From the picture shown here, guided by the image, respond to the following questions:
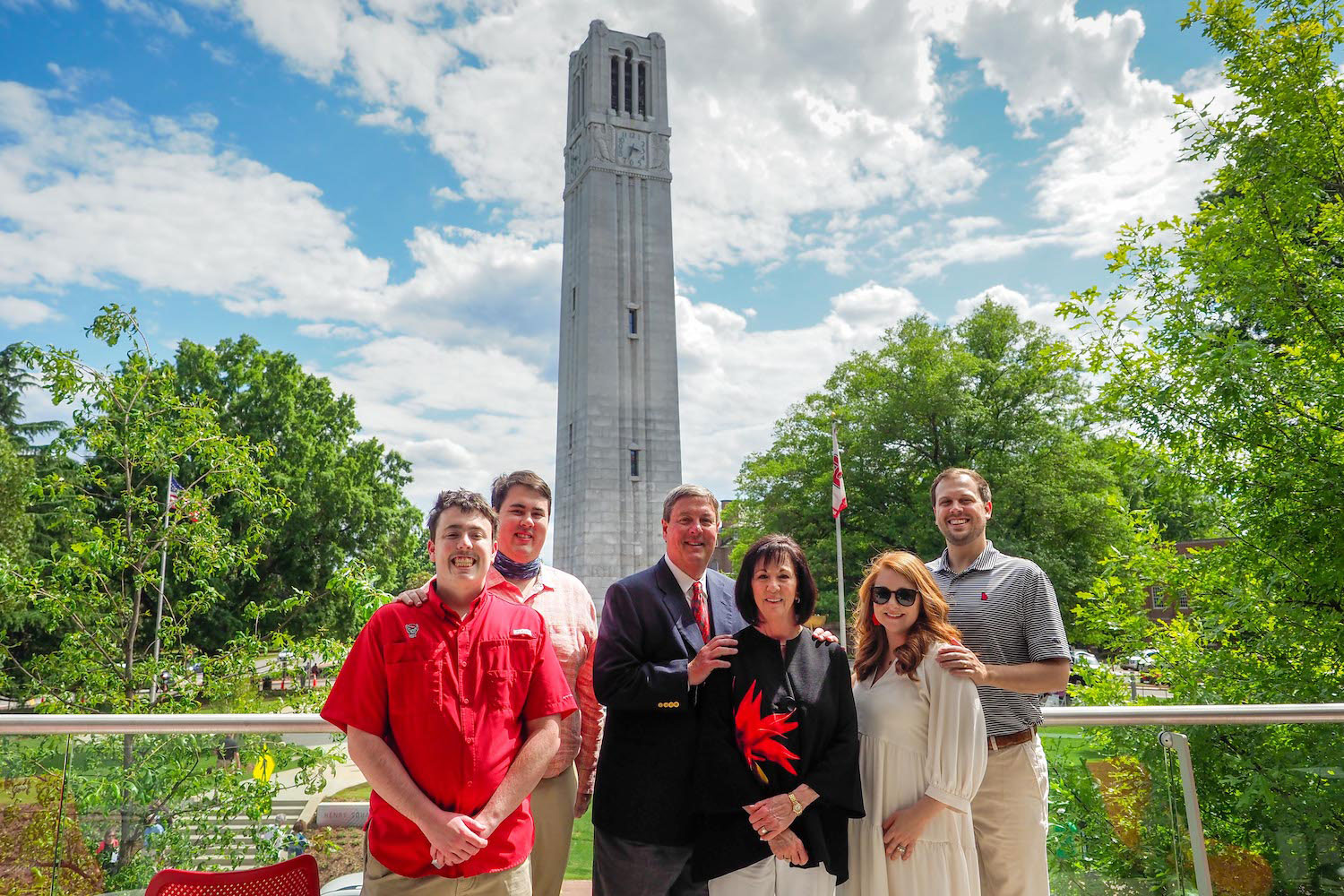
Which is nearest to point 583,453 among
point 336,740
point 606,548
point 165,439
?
point 606,548

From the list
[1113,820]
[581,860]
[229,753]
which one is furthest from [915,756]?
[581,860]

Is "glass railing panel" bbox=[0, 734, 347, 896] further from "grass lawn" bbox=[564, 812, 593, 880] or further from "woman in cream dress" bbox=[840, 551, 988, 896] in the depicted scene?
"grass lawn" bbox=[564, 812, 593, 880]

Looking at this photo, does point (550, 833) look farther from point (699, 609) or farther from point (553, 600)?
point (699, 609)

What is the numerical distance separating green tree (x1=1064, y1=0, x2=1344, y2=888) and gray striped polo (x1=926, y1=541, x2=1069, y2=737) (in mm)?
4110

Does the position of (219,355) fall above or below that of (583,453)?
above

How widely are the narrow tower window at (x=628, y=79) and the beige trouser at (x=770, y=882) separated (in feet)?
96.6

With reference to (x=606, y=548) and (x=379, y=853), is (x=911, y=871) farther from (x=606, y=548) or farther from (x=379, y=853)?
(x=606, y=548)

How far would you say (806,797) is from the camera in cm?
258

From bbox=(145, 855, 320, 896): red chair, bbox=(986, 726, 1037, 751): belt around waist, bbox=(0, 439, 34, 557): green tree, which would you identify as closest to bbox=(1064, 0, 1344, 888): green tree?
bbox=(986, 726, 1037, 751): belt around waist

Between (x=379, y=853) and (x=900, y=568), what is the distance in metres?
1.99

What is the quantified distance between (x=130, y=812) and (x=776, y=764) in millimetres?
2642

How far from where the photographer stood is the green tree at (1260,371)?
6160 millimetres

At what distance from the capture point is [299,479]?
2277 centimetres

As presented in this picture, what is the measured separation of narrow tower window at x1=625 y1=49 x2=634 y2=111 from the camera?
28.6m
